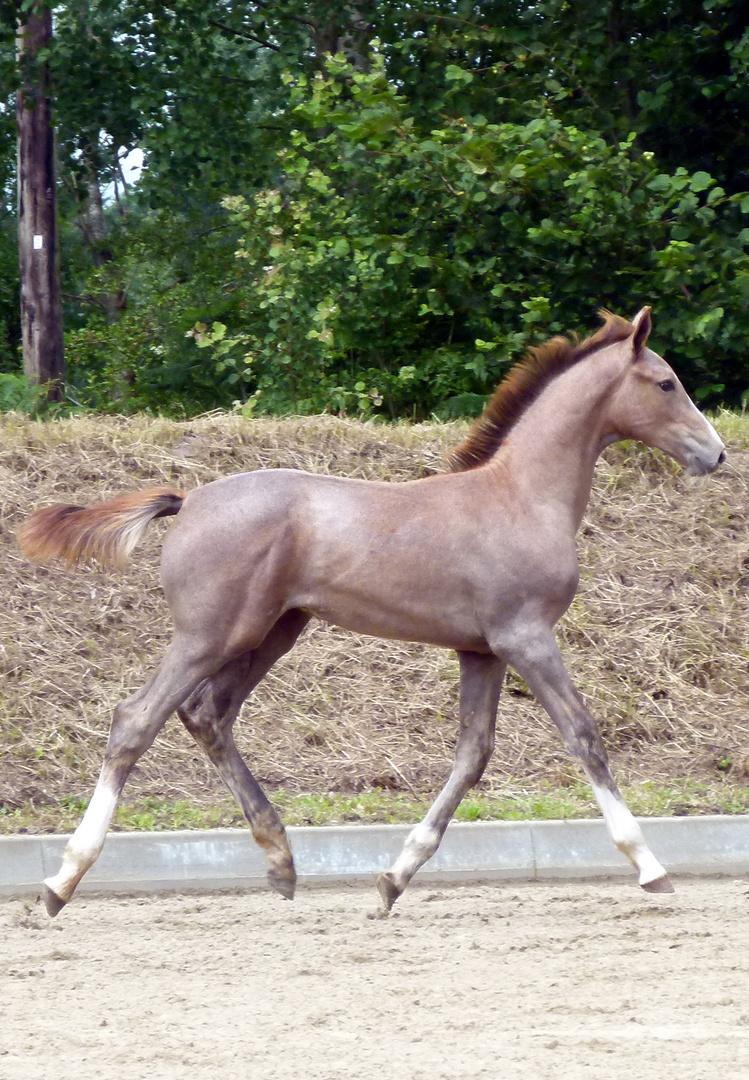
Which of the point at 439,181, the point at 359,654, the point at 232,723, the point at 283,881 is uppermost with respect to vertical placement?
the point at 439,181

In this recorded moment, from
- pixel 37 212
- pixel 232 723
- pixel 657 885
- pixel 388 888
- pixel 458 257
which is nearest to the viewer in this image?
pixel 657 885

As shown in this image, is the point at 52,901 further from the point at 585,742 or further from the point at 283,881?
the point at 585,742

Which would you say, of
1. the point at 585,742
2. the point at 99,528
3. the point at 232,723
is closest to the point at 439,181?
the point at 99,528

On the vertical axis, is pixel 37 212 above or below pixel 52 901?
above

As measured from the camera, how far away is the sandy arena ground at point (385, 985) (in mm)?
3248

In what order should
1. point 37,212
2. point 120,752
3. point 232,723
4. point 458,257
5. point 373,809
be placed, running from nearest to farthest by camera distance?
1. point 120,752
2. point 232,723
3. point 373,809
4. point 458,257
5. point 37,212

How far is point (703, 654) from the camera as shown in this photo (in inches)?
295

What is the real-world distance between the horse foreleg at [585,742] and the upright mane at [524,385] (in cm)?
88

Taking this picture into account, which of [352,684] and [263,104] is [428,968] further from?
[263,104]

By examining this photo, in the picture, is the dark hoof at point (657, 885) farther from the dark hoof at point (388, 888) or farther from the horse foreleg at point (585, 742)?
the dark hoof at point (388, 888)

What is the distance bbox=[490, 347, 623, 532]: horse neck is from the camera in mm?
4863

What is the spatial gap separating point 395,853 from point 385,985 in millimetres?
1500

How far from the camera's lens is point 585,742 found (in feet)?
14.8

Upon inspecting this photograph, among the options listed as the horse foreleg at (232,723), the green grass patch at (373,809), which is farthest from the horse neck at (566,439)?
the green grass patch at (373,809)
